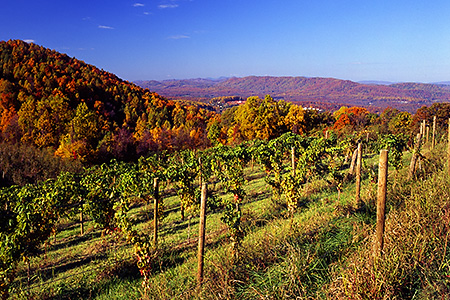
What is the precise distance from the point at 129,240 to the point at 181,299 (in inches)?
100

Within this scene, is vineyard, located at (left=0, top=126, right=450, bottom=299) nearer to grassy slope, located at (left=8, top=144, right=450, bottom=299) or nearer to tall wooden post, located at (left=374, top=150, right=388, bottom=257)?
grassy slope, located at (left=8, top=144, right=450, bottom=299)

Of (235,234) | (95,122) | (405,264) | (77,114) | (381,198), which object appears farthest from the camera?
(95,122)

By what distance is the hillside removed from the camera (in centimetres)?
3675

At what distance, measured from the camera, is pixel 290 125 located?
43688 mm

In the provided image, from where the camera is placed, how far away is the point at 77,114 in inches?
1465

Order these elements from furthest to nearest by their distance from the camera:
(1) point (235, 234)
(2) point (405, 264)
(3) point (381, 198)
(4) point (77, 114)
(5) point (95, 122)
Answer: (5) point (95, 122), (4) point (77, 114), (1) point (235, 234), (3) point (381, 198), (2) point (405, 264)

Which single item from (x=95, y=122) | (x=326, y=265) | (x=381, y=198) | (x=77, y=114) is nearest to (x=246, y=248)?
(x=326, y=265)

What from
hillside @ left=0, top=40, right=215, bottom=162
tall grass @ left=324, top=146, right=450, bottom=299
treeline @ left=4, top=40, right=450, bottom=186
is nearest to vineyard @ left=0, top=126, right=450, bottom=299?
tall grass @ left=324, top=146, right=450, bottom=299

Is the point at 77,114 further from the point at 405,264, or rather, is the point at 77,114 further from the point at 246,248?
the point at 405,264

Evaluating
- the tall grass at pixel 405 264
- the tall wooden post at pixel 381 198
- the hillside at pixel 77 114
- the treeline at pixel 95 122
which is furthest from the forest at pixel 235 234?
the hillside at pixel 77 114

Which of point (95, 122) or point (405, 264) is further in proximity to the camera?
point (95, 122)

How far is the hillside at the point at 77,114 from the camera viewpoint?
36750 mm

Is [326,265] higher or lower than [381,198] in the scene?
lower

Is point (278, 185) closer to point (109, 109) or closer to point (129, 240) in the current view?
point (129, 240)
